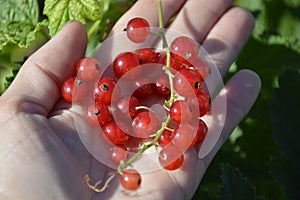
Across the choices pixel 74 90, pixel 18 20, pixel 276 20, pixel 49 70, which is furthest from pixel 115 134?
pixel 276 20

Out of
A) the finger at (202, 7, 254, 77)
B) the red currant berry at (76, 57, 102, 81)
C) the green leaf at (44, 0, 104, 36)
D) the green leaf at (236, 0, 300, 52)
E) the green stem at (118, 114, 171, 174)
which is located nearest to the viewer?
the green stem at (118, 114, 171, 174)

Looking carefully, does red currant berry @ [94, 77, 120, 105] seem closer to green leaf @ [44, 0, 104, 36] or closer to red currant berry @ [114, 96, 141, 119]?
red currant berry @ [114, 96, 141, 119]

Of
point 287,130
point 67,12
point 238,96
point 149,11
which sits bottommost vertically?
point 287,130

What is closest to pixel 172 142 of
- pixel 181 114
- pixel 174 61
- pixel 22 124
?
pixel 181 114

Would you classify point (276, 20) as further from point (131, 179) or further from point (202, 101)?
point (131, 179)

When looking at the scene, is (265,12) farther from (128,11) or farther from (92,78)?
(92,78)

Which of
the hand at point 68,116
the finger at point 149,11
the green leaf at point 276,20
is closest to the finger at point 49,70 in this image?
the hand at point 68,116

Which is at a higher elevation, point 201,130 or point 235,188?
point 201,130

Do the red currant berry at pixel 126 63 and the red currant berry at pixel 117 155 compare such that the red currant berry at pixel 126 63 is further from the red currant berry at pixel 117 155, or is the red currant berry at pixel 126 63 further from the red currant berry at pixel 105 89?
the red currant berry at pixel 117 155

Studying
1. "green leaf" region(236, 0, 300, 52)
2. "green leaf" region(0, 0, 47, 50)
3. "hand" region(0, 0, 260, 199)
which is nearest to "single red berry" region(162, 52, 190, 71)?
"hand" region(0, 0, 260, 199)
